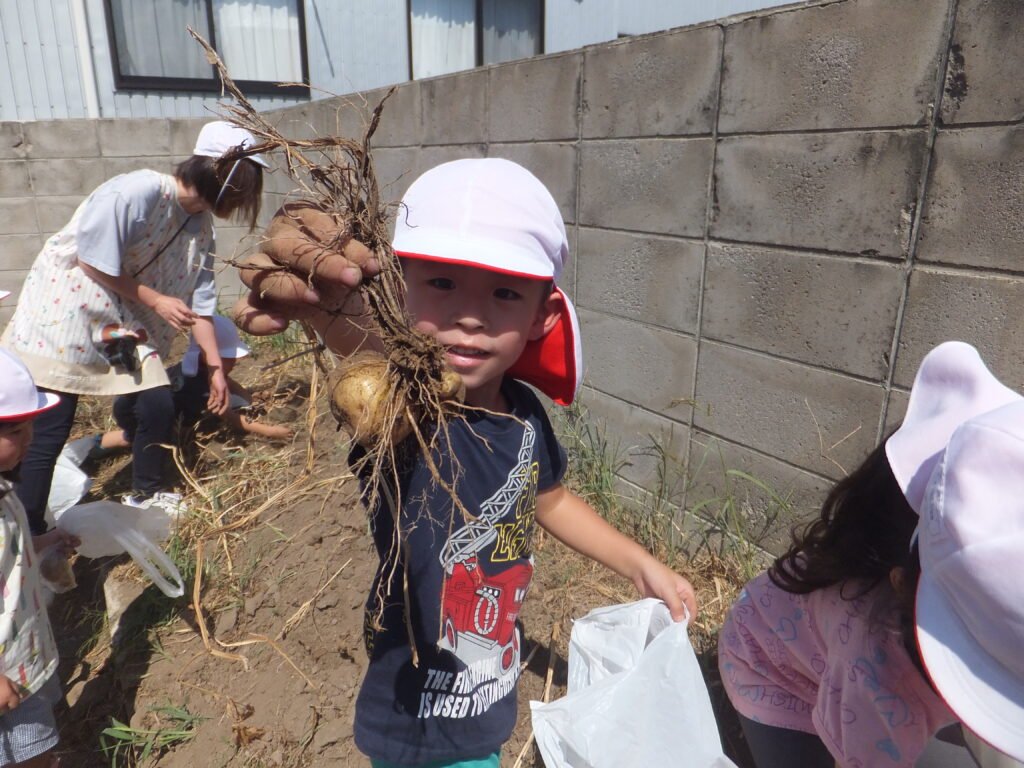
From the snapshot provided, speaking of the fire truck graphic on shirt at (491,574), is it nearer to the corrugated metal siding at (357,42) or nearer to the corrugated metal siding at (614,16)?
the corrugated metal siding at (357,42)

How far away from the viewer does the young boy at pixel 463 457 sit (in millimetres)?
1151

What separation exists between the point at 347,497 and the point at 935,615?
2.31m

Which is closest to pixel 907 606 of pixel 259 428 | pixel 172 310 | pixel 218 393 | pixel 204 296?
pixel 172 310

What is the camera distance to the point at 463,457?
51.7 inches

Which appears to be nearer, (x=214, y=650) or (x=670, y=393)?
(x=214, y=650)

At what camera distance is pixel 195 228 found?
303cm

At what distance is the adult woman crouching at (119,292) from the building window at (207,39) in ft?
12.9

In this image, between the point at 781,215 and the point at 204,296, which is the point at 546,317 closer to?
the point at 781,215

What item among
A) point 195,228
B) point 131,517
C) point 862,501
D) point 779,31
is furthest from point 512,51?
point 862,501

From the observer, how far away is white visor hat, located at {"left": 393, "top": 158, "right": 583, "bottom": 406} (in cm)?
114

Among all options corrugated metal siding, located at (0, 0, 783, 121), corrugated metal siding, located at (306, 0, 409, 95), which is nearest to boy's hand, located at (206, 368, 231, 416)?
corrugated metal siding, located at (0, 0, 783, 121)

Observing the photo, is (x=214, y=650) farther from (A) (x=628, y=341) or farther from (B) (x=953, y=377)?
(B) (x=953, y=377)

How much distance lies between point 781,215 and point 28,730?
2430 millimetres

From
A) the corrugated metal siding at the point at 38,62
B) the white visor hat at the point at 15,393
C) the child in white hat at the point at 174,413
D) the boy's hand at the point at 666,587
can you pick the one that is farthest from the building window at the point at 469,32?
the boy's hand at the point at 666,587
